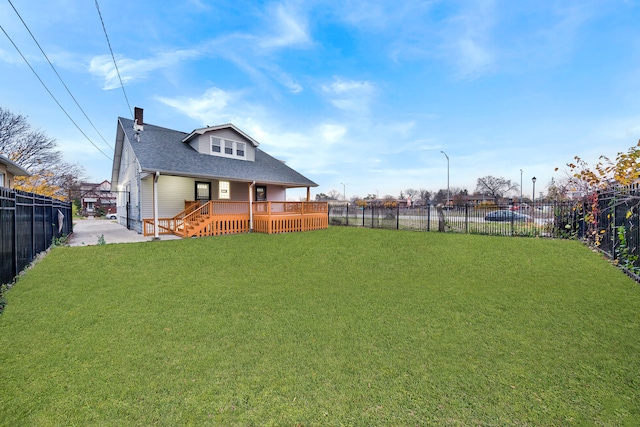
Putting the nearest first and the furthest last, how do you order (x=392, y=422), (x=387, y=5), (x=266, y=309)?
1. (x=392, y=422)
2. (x=266, y=309)
3. (x=387, y=5)

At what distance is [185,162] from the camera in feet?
46.4

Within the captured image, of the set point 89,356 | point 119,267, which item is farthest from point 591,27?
point 119,267

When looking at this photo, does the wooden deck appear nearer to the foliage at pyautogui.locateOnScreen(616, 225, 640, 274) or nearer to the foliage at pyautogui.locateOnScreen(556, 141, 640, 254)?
the foliage at pyautogui.locateOnScreen(556, 141, 640, 254)

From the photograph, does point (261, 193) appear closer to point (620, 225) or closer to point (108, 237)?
point (108, 237)

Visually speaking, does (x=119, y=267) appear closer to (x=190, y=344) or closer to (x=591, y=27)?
(x=190, y=344)

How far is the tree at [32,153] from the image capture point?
2364 centimetres

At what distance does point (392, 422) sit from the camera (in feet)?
6.72

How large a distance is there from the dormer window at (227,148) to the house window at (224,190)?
1.91 m

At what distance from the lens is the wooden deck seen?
42.3 feet

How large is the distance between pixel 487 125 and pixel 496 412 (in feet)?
71.9

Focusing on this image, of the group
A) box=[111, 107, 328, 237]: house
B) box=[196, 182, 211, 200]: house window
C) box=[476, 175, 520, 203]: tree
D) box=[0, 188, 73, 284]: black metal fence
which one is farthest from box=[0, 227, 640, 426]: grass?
box=[476, 175, 520, 203]: tree

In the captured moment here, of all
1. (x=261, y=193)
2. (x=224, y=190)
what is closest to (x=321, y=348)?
(x=224, y=190)

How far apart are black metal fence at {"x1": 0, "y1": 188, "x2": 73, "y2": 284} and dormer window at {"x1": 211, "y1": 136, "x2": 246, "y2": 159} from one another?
346 inches

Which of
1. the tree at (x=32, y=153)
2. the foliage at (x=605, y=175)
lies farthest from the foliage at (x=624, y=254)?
the tree at (x=32, y=153)
